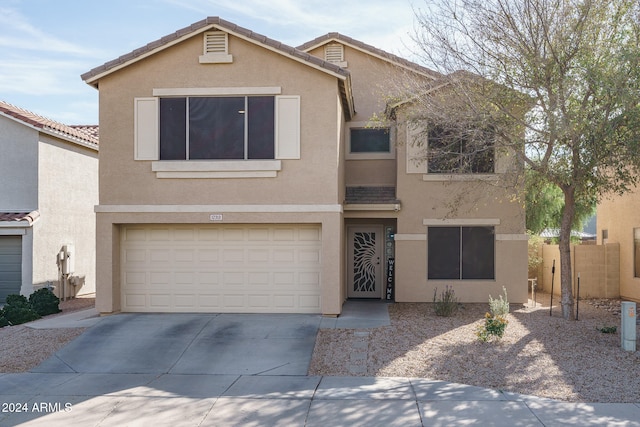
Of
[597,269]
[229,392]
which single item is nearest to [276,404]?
[229,392]

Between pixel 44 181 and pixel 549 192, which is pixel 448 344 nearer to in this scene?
pixel 44 181

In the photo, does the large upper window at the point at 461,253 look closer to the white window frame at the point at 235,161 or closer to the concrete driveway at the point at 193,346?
the concrete driveway at the point at 193,346

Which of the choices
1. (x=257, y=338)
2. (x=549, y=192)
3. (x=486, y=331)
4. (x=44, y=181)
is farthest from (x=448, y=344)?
(x=549, y=192)

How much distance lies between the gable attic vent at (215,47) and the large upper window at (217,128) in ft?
2.86

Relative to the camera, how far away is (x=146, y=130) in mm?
14148

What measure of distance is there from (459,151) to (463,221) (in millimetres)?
1995

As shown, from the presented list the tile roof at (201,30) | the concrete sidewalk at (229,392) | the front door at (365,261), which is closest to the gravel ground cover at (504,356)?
the concrete sidewalk at (229,392)

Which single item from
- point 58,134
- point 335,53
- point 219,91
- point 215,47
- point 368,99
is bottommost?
point 58,134

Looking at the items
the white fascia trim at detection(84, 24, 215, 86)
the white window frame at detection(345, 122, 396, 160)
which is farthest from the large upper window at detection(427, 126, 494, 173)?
the white fascia trim at detection(84, 24, 215, 86)

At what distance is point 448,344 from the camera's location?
1152 centimetres

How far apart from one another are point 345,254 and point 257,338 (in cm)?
570

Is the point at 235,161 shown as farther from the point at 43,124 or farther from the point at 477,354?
the point at 43,124

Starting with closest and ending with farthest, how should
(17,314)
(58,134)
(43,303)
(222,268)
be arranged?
(17,314), (222,268), (43,303), (58,134)

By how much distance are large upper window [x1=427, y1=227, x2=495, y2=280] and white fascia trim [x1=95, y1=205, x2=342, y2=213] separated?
3705 millimetres
